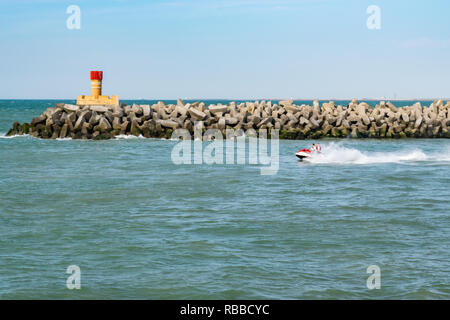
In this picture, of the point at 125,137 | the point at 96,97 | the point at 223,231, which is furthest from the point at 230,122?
the point at 223,231

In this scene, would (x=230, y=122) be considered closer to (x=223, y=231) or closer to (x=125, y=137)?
(x=125, y=137)

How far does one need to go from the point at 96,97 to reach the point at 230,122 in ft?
34.6

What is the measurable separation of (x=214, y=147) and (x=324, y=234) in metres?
19.8

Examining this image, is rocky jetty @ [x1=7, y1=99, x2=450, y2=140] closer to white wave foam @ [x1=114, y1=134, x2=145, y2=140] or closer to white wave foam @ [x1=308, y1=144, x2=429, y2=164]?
white wave foam @ [x1=114, y1=134, x2=145, y2=140]

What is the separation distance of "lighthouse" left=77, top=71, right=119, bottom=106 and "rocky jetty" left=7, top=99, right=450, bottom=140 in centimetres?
259

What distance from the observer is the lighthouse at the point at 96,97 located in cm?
4338

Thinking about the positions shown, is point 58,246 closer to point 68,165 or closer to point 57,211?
point 57,211

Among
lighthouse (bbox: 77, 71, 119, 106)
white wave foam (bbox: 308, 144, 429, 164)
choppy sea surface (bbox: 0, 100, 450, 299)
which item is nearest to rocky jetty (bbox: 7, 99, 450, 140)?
lighthouse (bbox: 77, 71, 119, 106)

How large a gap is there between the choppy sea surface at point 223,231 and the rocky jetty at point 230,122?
44.9ft

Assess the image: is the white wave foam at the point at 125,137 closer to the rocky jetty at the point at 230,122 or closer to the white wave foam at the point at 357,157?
the rocky jetty at the point at 230,122

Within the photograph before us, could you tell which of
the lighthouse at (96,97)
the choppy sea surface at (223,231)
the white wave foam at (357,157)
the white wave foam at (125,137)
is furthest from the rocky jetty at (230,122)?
the choppy sea surface at (223,231)

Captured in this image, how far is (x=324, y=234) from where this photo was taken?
13117 mm

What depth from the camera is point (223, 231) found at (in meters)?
13.4
